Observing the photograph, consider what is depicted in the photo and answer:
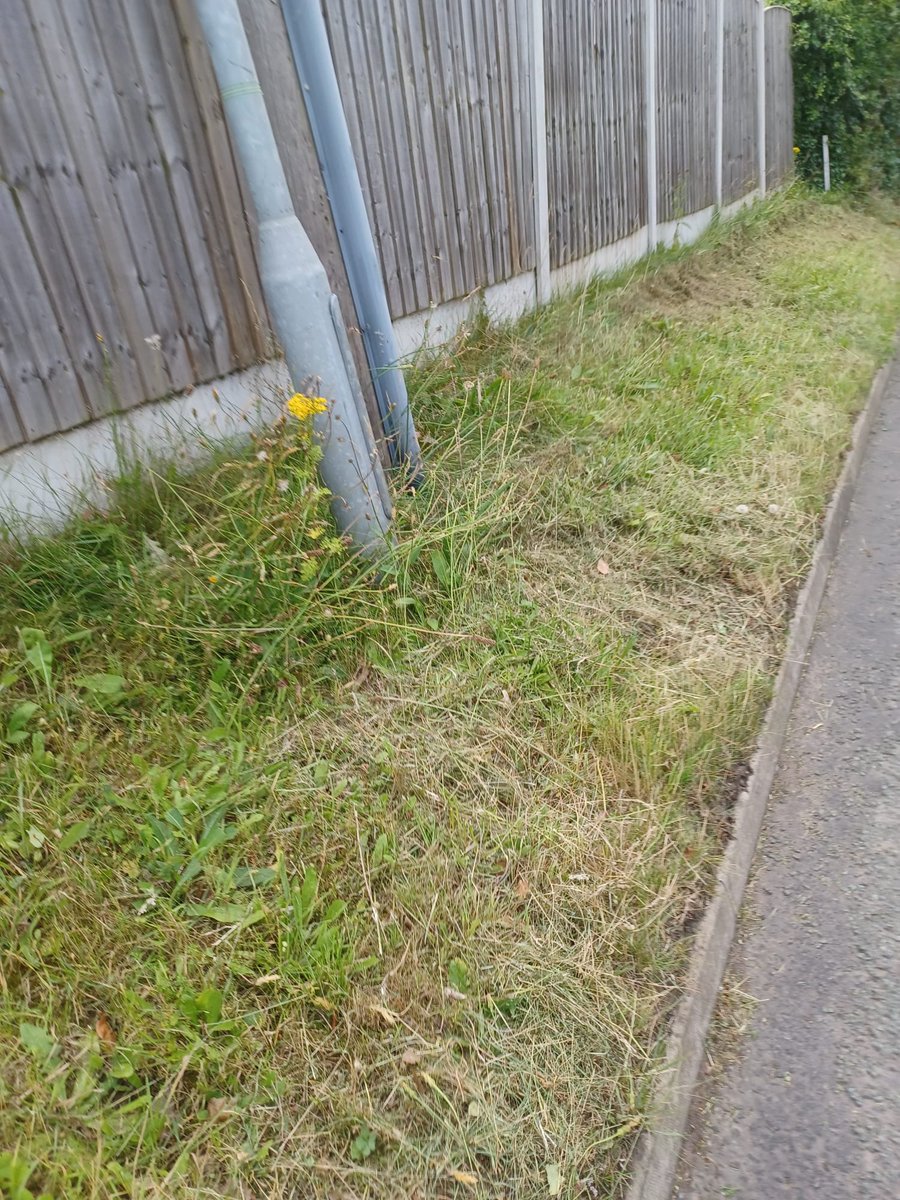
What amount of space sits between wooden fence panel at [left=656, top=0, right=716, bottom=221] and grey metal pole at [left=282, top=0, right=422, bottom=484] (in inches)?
219

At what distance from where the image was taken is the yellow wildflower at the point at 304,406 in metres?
2.87

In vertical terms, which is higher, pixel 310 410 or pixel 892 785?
pixel 310 410

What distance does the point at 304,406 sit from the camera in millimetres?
2885

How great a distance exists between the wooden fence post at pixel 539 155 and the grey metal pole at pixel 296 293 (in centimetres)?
322

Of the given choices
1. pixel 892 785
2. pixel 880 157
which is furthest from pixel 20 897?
pixel 880 157

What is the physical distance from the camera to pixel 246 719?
2.73 meters

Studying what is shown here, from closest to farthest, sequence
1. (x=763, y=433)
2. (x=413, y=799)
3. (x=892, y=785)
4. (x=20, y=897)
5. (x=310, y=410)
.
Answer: (x=20, y=897) < (x=413, y=799) < (x=310, y=410) < (x=892, y=785) < (x=763, y=433)

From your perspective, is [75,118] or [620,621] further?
[620,621]

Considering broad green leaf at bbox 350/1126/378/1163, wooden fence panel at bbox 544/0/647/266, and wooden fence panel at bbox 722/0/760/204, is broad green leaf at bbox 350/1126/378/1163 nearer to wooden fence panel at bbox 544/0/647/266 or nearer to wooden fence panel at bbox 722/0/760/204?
wooden fence panel at bbox 544/0/647/266

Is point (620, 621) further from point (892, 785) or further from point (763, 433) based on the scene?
point (763, 433)

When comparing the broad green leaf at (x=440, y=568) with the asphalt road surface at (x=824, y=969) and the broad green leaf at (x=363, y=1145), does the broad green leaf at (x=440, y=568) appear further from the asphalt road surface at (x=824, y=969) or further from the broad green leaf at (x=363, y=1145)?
the broad green leaf at (x=363, y=1145)

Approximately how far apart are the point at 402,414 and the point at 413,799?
163cm

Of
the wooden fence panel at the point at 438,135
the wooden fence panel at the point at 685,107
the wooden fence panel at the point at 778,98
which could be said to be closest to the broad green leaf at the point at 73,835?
the wooden fence panel at the point at 438,135

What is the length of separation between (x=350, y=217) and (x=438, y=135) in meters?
1.74
